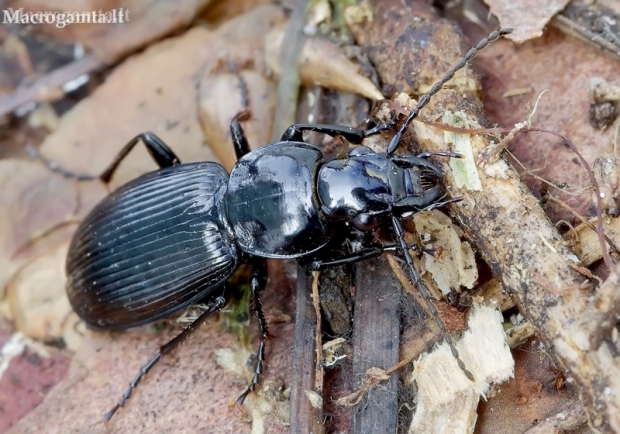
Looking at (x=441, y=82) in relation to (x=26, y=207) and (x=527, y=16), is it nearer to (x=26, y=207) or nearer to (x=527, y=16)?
(x=527, y=16)

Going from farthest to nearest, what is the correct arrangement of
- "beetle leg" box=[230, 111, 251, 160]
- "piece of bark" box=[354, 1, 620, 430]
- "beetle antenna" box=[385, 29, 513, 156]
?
"beetle leg" box=[230, 111, 251, 160] → "beetle antenna" box=[385, 29, 513, 156] → "piece of bark" box=[354, 1, 620, 430]

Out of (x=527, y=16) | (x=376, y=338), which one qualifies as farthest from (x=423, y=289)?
(x=527, y=16)

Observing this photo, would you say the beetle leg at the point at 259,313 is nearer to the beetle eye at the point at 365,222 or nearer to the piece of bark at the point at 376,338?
the piece of bark at the point at 376,338

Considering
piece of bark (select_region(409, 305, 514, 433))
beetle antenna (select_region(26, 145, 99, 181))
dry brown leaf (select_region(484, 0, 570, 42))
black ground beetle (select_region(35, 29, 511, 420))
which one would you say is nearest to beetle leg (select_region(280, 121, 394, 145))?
black ground beetle (select_region(35, 29, 511, 420))


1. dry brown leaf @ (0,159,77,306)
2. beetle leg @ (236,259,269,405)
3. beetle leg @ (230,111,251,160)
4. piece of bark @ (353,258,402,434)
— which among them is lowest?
dry brown leaf @ (0,159,77,306)

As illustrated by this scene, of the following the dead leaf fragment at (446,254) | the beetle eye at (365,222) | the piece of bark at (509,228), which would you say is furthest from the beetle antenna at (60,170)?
the dead leaf fragment at (446,254)

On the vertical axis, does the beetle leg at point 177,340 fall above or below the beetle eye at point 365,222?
below

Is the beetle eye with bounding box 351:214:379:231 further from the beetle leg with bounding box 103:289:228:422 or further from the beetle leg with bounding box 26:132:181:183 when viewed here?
the beetle leg with bounding box 26:132:181:183

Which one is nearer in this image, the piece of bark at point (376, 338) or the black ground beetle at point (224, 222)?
the piece of bark at point (376, 338)
